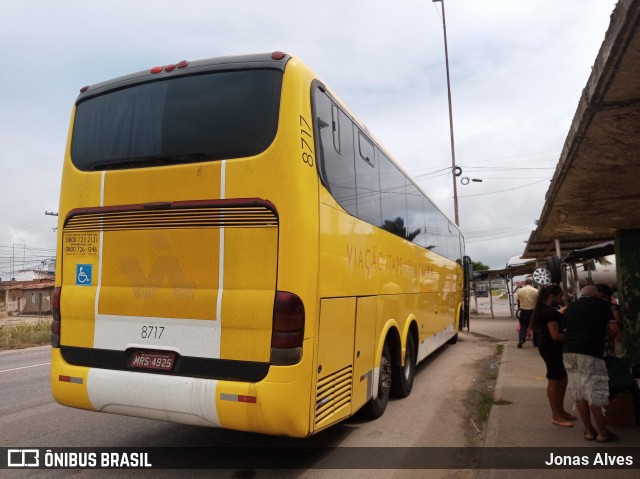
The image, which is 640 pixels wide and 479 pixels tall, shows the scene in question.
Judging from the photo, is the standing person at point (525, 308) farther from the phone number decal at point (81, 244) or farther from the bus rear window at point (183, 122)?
the phone number decal at point (81, 244)

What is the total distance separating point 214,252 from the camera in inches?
163

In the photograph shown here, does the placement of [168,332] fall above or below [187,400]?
above

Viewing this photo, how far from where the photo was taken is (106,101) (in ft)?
16.4

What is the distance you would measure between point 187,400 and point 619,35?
13.1ft

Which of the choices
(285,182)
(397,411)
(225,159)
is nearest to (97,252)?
(225,159)

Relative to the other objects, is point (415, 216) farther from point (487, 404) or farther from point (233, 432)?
point (233, 432)

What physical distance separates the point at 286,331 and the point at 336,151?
6.46ft

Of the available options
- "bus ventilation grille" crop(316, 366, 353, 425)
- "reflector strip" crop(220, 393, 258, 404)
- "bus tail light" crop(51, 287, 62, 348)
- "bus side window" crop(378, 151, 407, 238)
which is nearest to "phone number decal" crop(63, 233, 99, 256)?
"bus tail light" crop(51, 287, 62, 348)

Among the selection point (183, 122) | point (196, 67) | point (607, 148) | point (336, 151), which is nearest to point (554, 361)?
point (607, 148)

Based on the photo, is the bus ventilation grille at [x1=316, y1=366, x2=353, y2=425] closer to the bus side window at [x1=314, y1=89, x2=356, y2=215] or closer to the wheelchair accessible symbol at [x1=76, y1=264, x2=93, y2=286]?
the bus side window at [x1=314, y1=89, x2=356, y2=215]

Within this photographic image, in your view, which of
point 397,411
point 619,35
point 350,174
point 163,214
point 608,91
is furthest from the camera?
point 397,411

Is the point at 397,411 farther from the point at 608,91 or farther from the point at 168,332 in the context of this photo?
the point at 608,91

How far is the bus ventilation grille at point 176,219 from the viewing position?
4090 mm

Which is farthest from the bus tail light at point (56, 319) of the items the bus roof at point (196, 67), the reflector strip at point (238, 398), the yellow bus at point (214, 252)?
the bus roof at point (196, 67)
